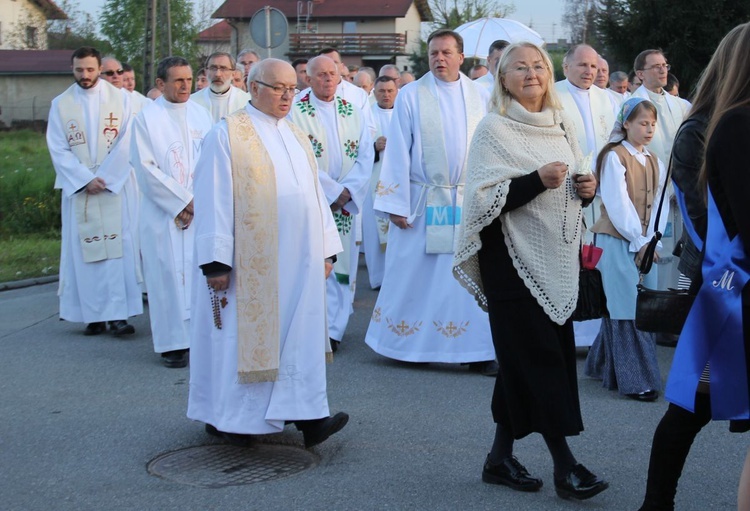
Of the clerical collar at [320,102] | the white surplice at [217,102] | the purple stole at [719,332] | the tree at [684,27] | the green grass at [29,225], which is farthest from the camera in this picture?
the tree at [684,27]

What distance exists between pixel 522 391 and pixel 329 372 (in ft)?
10.0

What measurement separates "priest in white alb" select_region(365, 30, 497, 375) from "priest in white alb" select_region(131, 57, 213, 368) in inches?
58.1

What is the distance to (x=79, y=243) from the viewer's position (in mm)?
9641

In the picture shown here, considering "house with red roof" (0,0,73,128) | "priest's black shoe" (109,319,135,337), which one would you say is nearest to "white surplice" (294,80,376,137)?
"priest's black shoe" (109,319,135,337)

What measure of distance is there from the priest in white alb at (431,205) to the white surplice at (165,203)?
148cm

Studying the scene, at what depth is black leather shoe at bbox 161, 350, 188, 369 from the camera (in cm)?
807

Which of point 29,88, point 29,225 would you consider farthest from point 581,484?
point 29,88

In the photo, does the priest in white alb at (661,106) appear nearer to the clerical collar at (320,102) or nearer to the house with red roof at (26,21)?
the clerical collar at (320,102)

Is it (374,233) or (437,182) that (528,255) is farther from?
(374,233)

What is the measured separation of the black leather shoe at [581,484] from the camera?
4.79 meters

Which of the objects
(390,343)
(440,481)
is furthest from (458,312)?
(440,481)

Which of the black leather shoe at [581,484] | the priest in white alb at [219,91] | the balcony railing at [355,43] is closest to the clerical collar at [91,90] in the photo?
the priest in white alb at [219,91]

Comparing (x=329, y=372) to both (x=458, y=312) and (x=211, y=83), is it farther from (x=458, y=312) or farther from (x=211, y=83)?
(x=211, y=83)

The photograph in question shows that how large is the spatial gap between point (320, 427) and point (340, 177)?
11.4 ft
